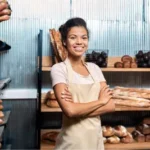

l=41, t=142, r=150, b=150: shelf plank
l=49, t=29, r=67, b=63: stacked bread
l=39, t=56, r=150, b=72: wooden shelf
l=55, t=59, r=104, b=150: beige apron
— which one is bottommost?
l=41, t=142, r=150, b=150: shelf plank

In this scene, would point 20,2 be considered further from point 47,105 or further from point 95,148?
point 95,148

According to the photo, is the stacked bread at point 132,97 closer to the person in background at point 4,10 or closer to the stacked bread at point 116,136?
the stacked bread at point 116,136

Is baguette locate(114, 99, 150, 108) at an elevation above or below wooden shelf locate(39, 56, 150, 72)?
below

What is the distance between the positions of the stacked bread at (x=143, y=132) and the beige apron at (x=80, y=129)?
1192 millimetres

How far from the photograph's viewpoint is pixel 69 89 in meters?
1.42

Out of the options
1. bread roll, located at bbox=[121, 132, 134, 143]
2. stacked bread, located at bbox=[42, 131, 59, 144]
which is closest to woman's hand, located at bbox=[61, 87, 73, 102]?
stacked bread, located at bbox=[42, 131, 59, 144]

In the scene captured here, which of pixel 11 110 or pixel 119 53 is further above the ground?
pixel 119 53

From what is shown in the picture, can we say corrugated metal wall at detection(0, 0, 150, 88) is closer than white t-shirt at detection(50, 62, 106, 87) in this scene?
No

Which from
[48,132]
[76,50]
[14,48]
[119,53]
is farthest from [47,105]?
[76,50]

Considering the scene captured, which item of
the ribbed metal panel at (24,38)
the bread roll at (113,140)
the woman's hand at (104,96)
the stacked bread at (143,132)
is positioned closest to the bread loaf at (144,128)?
the stacked bread at (143,132)

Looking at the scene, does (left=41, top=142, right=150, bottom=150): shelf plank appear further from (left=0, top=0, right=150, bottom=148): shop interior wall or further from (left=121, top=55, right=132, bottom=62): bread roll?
(left=121, top=55, right=132, bottom=62): bread roll

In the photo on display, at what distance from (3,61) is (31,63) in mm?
265

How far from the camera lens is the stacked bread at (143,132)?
2.52 meters

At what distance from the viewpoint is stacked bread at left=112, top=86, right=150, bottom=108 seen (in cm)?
238
